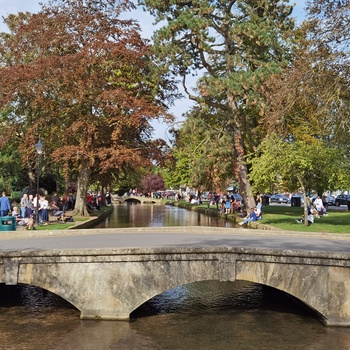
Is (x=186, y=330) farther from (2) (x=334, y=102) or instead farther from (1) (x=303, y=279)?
(2) (x=334, y=102)

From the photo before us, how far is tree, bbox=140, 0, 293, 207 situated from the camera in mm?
33000

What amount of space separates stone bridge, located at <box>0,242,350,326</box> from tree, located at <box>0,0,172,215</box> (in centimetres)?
1956

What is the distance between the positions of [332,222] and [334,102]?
359 inches

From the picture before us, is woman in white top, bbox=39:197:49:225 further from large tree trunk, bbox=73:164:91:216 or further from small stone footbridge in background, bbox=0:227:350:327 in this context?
small stone footbridge in background, bbox=0:227:350:327

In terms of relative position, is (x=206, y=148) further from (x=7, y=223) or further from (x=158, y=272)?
(x=158, y=272)

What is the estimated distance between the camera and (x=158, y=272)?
41.0 ft

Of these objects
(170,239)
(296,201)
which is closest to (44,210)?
(170,239)

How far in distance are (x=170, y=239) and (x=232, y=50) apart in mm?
22140

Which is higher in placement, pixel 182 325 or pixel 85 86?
pixel 85 86

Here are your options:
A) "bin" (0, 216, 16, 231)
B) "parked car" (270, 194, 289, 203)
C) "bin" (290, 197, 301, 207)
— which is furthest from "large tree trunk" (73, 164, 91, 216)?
"parked car" (270, 194, 289, 203)

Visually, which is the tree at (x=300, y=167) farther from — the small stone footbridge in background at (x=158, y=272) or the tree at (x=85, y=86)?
the small stone footbridge in background at (x=158, y=272)

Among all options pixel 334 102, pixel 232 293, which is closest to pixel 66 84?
pixel 334 102

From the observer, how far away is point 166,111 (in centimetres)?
3631

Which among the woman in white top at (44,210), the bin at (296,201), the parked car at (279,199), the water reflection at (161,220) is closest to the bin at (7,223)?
the woman in white top at (44,210)
